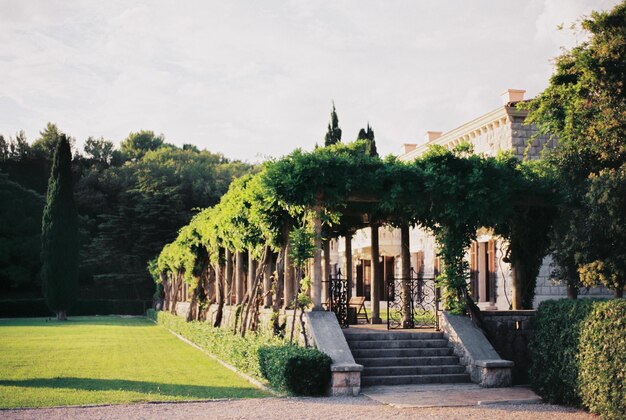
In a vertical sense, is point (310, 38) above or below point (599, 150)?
above

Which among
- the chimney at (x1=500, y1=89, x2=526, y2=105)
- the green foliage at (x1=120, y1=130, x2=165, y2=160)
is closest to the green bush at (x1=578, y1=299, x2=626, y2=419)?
the chimney at (x1=500, y1=89, x2=526, y2=105)

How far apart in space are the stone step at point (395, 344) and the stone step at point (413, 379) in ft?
3.37

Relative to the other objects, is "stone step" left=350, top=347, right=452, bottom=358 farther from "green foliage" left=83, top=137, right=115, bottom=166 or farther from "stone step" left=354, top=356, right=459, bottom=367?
"green foliage" left=83, top=137, right=115, bottom=166

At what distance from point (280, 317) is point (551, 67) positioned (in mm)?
9200

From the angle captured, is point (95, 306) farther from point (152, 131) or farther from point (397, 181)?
point (397, 181)

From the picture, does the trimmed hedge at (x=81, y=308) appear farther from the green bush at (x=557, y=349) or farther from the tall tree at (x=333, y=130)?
the green bush at (x=557, y=349)

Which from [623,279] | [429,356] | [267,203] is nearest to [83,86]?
[267,203]

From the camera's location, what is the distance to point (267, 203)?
1467cm

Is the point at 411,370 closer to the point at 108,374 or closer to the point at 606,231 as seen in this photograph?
the point at 606,231

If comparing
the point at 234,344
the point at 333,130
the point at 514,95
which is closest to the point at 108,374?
the point at 234,344

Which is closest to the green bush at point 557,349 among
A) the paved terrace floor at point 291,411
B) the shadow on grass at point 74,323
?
the paved terrace floor at point 291,411

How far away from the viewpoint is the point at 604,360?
9844mm

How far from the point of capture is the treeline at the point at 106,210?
49.9 meters

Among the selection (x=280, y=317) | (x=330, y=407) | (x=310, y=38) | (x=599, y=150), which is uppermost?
(x=310, y=38)
